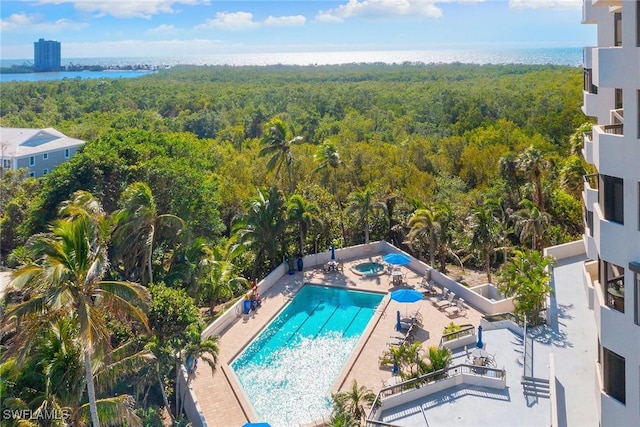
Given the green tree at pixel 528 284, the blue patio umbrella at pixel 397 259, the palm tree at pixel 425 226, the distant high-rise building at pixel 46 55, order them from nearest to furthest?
1. the green tree at pixel 528 284
2. the blue patio umbrella at pixel 397 259
3. the palm tree at pixel 425 226
4. the distant high-rise building at pixel 46 55

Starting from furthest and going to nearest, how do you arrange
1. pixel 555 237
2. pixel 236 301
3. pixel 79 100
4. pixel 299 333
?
pixel 79 100, pixel 555 237, pixel 236 301, pixel 299 333

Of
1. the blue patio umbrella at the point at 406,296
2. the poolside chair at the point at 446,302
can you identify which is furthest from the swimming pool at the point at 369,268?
the blue patio umbrella at the point at 406,296

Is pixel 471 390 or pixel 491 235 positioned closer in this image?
pixel 471 390

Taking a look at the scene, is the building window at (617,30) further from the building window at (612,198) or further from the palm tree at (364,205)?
the palm tree at (364,205)

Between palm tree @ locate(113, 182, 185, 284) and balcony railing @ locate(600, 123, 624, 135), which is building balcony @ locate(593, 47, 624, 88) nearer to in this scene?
balcony railing @ locate(600, 123, 624, 135)

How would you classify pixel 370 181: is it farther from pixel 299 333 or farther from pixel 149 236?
pixel 149 236

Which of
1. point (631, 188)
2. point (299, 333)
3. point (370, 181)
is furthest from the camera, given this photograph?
point (370, 181)

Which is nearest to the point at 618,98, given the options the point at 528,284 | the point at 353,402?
the point at 528,284


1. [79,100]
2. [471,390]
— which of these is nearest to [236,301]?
[471,390]
